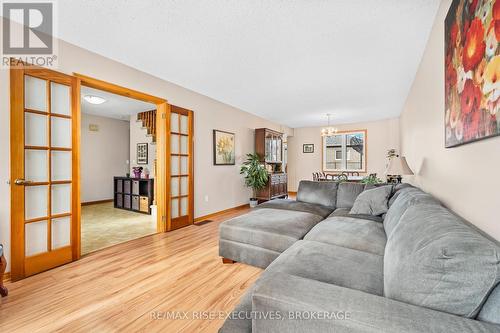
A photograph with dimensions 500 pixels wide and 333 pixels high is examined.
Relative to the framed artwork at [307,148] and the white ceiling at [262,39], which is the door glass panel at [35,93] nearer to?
the white ceiling at [262,39]

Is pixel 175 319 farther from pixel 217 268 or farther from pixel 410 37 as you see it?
pixel 410 37

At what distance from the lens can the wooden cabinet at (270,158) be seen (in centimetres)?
589

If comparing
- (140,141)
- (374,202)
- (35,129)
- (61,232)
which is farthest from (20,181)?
(140,141)

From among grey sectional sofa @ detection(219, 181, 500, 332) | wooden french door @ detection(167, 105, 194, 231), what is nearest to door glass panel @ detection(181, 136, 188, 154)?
wooden french door @ detection(167, 105, 194, 231)

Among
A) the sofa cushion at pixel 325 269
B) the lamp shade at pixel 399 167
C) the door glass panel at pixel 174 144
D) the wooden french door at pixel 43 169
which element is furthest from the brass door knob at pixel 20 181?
the lamp shade at pixel 399 167

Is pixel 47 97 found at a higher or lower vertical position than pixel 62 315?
higher

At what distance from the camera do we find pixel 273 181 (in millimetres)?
5980

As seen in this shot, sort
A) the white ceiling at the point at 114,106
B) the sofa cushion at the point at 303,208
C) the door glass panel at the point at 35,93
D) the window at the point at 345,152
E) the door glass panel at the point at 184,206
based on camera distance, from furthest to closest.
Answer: the window at the point at 345,152 < the white ceiling at the point at 114,106 < the door glass panel at the point at 184,206 < the sofa cushion at the point at 303,208 < the door glass panel at the point at 35,93

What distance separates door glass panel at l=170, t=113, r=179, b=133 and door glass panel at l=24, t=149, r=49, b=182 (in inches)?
67.7

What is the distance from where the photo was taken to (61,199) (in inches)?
97.1

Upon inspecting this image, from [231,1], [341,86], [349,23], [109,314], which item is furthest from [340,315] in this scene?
[341,86]

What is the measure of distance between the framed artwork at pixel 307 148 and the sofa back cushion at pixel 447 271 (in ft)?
23.2

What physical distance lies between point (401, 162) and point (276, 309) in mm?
2774

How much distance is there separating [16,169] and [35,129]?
0.44 metres
